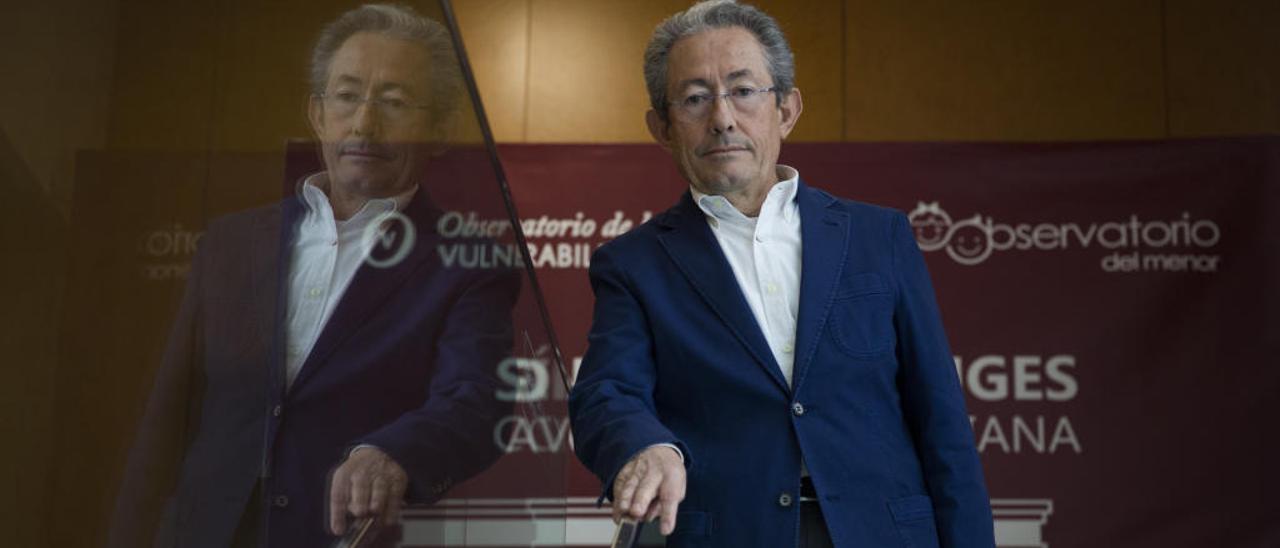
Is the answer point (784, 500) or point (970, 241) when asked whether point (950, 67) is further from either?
point (784, 500)

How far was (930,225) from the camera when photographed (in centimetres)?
459

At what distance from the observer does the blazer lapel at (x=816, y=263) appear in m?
1.81

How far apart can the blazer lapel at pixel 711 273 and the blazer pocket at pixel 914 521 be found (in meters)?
0.20

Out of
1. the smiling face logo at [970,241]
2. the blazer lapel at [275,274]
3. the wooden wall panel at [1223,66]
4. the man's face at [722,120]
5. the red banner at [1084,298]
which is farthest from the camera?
the wooden wall panel at [1223,66]

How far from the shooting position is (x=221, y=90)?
2.96ft

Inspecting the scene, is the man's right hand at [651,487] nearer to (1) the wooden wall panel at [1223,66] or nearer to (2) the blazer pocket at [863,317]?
(2) the blazer pocket at [863,317]

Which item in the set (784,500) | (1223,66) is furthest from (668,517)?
(1223,66)

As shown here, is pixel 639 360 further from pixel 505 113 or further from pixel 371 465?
pixel 505 113

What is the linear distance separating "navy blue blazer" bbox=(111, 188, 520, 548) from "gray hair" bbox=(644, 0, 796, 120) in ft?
1.32

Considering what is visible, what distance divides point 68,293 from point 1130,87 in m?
4.71

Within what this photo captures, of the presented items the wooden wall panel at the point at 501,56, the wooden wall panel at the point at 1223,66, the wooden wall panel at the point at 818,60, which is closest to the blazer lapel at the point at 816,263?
the wooden wall panel at the point at 818,60

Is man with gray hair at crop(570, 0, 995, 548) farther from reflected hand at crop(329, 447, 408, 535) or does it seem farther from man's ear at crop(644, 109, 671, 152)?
reflected hand at crop(329, 447, 408, 535)

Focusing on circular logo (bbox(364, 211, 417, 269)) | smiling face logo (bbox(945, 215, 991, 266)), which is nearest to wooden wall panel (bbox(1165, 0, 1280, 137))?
smiling face logo (bbox(945, 215, 991, 266))

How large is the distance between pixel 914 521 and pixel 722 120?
2.12 feet
